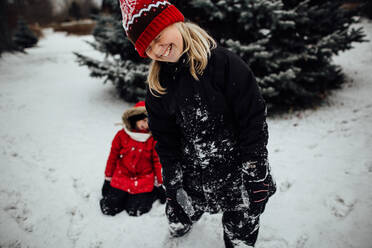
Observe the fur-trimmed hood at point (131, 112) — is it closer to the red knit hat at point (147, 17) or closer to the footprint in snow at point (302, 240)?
the red knit hat at point (147, 17)

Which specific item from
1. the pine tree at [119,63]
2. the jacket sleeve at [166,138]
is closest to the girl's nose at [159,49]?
the jacket sleeve at [166,138]

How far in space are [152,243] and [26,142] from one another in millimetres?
3364

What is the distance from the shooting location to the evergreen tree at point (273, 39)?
3611mm

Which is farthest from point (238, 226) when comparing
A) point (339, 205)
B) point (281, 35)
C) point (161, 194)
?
point (281, 35)

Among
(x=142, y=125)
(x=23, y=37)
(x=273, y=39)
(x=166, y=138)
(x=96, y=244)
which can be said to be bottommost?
(x=23, y=37)

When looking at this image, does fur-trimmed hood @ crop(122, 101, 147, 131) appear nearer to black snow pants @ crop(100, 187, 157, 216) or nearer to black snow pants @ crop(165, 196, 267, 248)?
black snow pants @ crop(100, 187, 157, 216)

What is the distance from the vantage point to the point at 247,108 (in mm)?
1236

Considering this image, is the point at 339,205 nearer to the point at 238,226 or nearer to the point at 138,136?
the point at 238,226

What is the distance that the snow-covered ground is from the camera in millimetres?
2172

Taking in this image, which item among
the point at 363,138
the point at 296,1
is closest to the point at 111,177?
the point at 363,138

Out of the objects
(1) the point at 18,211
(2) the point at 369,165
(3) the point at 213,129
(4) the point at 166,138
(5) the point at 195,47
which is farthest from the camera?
(2) the point at 369,165

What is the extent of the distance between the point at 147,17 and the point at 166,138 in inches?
33.1

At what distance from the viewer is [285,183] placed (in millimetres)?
2719

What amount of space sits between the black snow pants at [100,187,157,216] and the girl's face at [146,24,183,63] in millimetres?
1984
